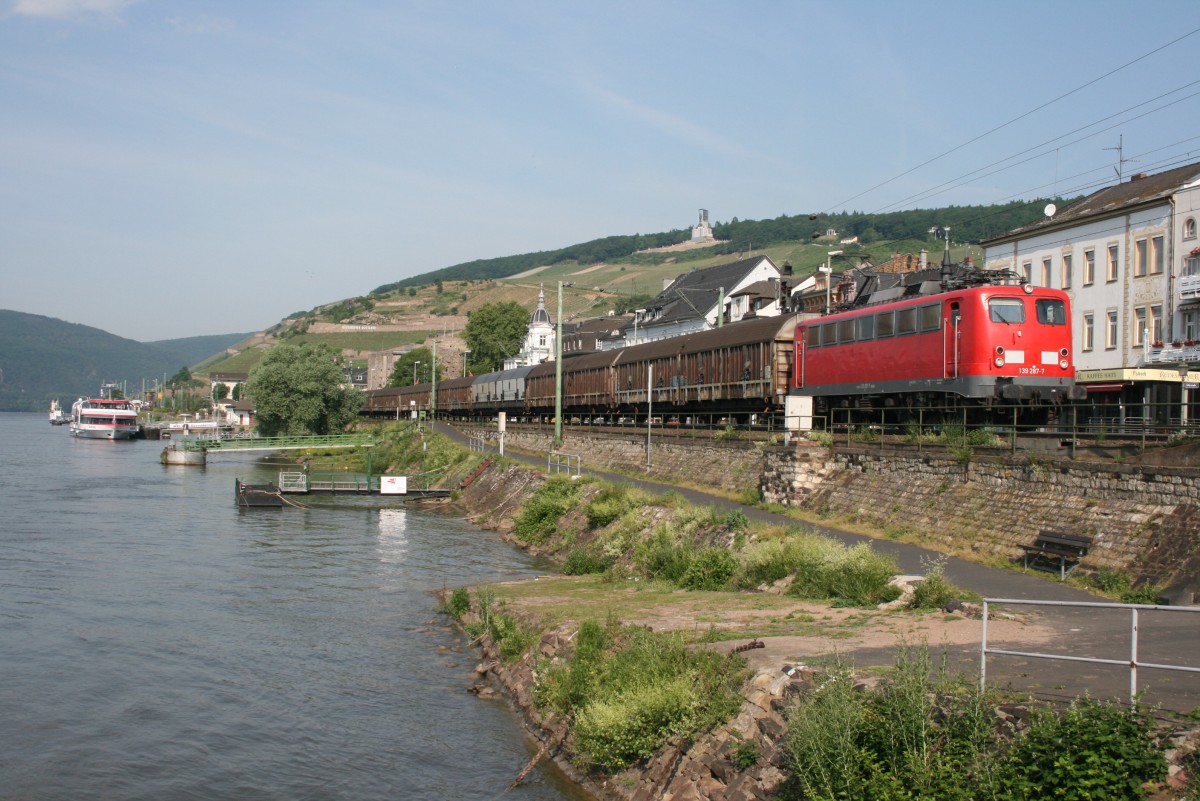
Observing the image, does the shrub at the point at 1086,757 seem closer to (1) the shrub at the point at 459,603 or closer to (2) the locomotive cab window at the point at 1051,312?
(1) the shrub at the point at 459,603

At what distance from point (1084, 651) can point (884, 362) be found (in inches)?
609

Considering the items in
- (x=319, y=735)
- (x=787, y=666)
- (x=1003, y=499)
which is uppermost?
(x=1003, y=499)

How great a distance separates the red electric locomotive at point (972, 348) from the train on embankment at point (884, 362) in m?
0.03

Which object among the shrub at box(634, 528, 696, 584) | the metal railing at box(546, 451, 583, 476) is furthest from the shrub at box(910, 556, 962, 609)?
the metal railing at box(546, 451, 583, 476)

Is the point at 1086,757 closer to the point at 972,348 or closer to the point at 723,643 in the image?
the point at 723,643

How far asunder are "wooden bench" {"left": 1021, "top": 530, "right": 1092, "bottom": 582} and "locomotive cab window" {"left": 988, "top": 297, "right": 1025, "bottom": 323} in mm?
6603

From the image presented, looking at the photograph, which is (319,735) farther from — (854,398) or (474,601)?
(854,398)

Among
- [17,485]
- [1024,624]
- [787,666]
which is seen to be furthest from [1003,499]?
[17,485]

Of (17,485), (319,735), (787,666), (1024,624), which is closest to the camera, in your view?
(787,666)

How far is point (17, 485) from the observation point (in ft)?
170

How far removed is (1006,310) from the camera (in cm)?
2128

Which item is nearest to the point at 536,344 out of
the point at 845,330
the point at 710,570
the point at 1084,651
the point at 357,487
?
the point at 357,487

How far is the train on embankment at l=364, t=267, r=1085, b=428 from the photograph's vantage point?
21.2 m

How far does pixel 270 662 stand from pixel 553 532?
44.7ft
